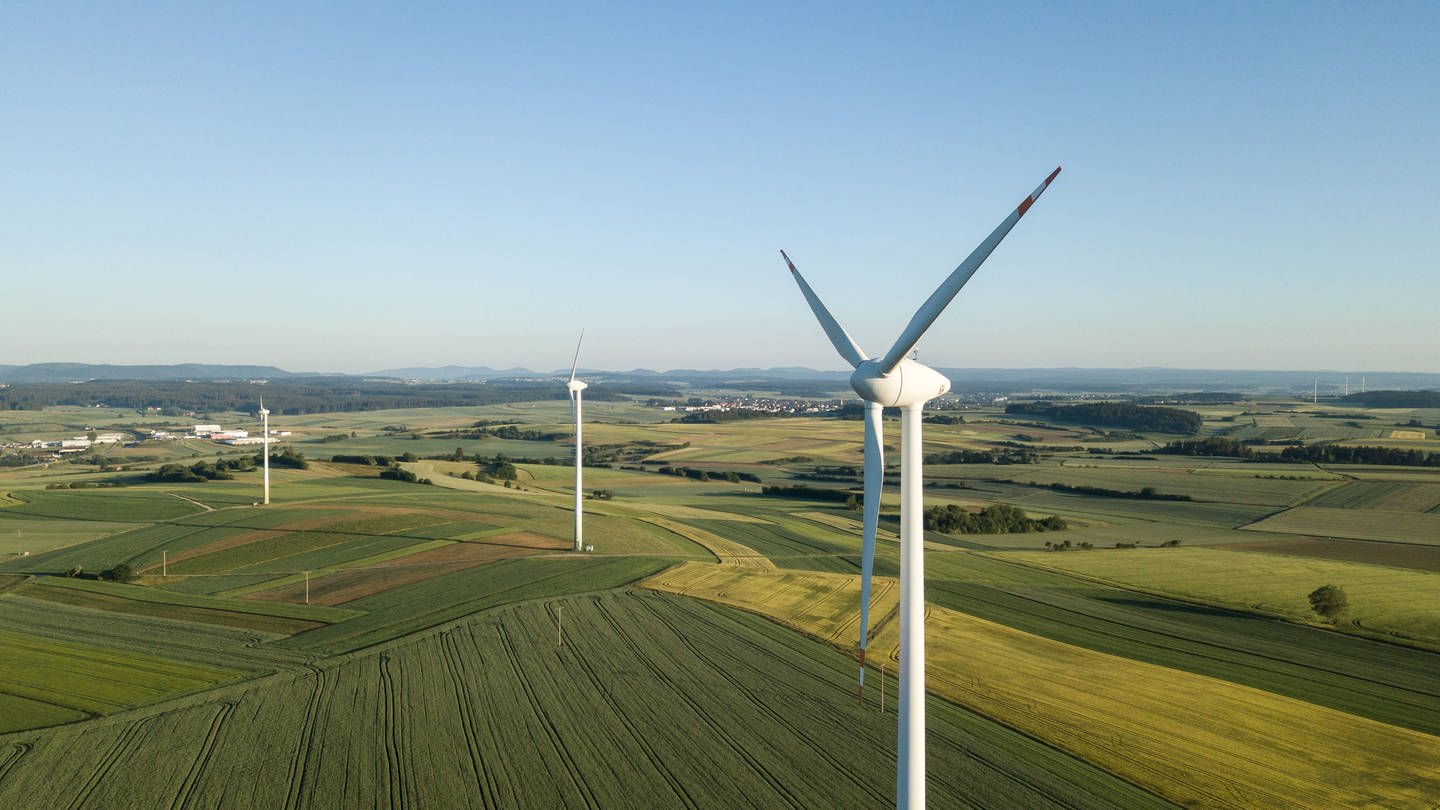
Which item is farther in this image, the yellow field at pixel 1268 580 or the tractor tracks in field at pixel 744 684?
the yellow field at pixel 1268 580

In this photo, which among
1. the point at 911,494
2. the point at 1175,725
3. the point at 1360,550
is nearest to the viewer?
the point at 911,494

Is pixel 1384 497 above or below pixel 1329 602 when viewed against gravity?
above

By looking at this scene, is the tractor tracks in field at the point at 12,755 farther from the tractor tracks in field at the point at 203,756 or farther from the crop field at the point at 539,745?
the tractor tracks in field at the point at 203,756

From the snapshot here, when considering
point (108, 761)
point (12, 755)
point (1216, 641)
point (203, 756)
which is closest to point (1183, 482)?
point (1216, 641)

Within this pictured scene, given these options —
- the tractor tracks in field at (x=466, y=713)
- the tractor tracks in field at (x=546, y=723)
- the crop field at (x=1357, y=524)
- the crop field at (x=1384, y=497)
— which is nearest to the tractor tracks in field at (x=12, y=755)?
the tractor tracks in field at (x=466, y=713)

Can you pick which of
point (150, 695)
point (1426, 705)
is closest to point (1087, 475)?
point (1426, 705)

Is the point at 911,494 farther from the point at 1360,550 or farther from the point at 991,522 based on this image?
the point at 991,522

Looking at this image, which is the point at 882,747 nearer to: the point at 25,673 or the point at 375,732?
the point at 375,732

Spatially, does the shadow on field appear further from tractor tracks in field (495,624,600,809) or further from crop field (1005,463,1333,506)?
crop field (1005,463,1333,506)
